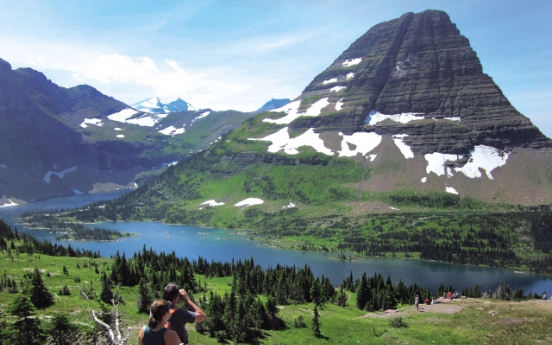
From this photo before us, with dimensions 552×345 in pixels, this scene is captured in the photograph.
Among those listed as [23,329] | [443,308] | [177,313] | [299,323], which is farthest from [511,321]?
[23,329]

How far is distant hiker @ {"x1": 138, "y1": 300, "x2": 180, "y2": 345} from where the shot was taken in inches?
359

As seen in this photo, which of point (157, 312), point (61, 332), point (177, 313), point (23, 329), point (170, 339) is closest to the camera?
point (157, 312)

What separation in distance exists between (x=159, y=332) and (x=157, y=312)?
1.95 ft

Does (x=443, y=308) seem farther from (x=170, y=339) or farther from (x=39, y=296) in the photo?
(x=170, y=339)

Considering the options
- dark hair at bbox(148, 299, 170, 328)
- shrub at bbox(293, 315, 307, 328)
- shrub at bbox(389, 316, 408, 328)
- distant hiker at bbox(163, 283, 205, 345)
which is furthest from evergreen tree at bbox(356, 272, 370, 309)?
dark hair at bbox(148, 299, 170, 328)

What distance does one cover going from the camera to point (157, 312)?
29.8ft

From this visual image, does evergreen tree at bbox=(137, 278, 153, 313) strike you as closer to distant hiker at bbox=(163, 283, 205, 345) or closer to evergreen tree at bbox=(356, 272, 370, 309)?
distant hiker at bbox=(163, 283, 205, 345)

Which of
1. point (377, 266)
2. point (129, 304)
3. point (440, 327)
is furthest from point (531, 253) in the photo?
point (129, 304)

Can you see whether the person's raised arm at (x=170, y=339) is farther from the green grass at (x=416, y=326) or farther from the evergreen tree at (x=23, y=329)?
the green grass at (x=416, y=326)

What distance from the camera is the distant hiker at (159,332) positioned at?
911cm

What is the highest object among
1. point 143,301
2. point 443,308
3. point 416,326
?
point 416,326

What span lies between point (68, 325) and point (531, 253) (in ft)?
737

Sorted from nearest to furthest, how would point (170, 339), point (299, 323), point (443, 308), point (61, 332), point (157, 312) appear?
point (157, 312)
point (170, 339)
point (61, 332)
point (299, 323)
point (443, 308)

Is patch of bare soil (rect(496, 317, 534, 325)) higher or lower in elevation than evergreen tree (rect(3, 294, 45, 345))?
lower
